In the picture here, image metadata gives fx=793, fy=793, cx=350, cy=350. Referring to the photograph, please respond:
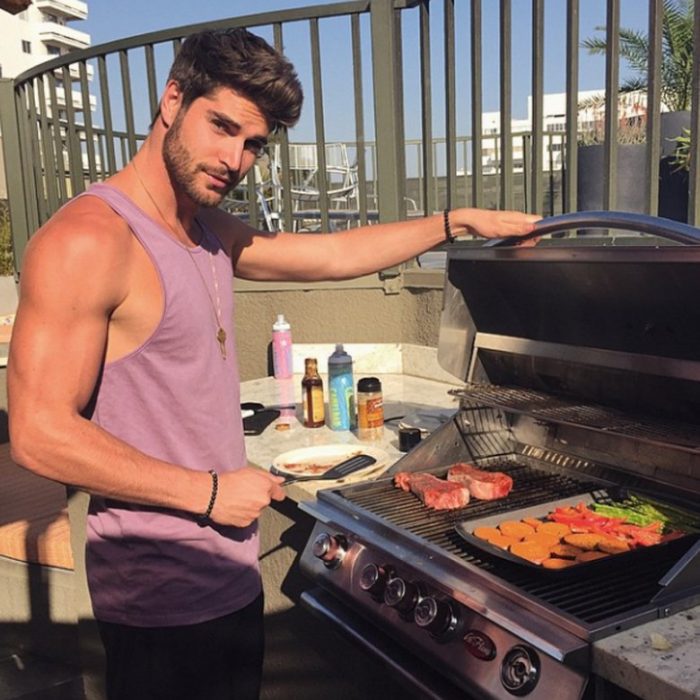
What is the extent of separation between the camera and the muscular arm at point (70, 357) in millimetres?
1553

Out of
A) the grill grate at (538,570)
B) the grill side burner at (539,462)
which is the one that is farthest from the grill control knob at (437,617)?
the grill grate at (538,570)

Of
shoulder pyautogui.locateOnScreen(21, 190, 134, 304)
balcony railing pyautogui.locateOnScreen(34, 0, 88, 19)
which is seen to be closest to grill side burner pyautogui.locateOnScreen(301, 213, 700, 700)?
shoulder pyautogui.locateOnScreen(21, 190, 134, 304)

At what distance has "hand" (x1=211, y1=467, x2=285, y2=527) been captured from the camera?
69.9 inches

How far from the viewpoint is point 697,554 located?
1538 mm

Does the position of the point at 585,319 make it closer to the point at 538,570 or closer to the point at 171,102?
the point at 538,570

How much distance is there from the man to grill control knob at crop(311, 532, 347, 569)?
0.20 metres

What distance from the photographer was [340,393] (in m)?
3.01

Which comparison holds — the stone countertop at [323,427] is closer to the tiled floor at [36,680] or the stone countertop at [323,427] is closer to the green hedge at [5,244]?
the tiled floor at [36,680]

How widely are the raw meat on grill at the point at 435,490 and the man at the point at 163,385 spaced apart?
0.49 m

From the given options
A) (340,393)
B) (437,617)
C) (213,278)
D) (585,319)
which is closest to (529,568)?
(437,617)

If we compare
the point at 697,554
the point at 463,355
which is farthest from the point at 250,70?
the point at 697,554

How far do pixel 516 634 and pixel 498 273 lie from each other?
1.14 metres

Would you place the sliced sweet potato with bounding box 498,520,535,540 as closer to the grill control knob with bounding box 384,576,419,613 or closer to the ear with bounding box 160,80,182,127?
the grill control knob with bounding box 384,576,419,613

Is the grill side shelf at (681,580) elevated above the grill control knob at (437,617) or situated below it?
above
